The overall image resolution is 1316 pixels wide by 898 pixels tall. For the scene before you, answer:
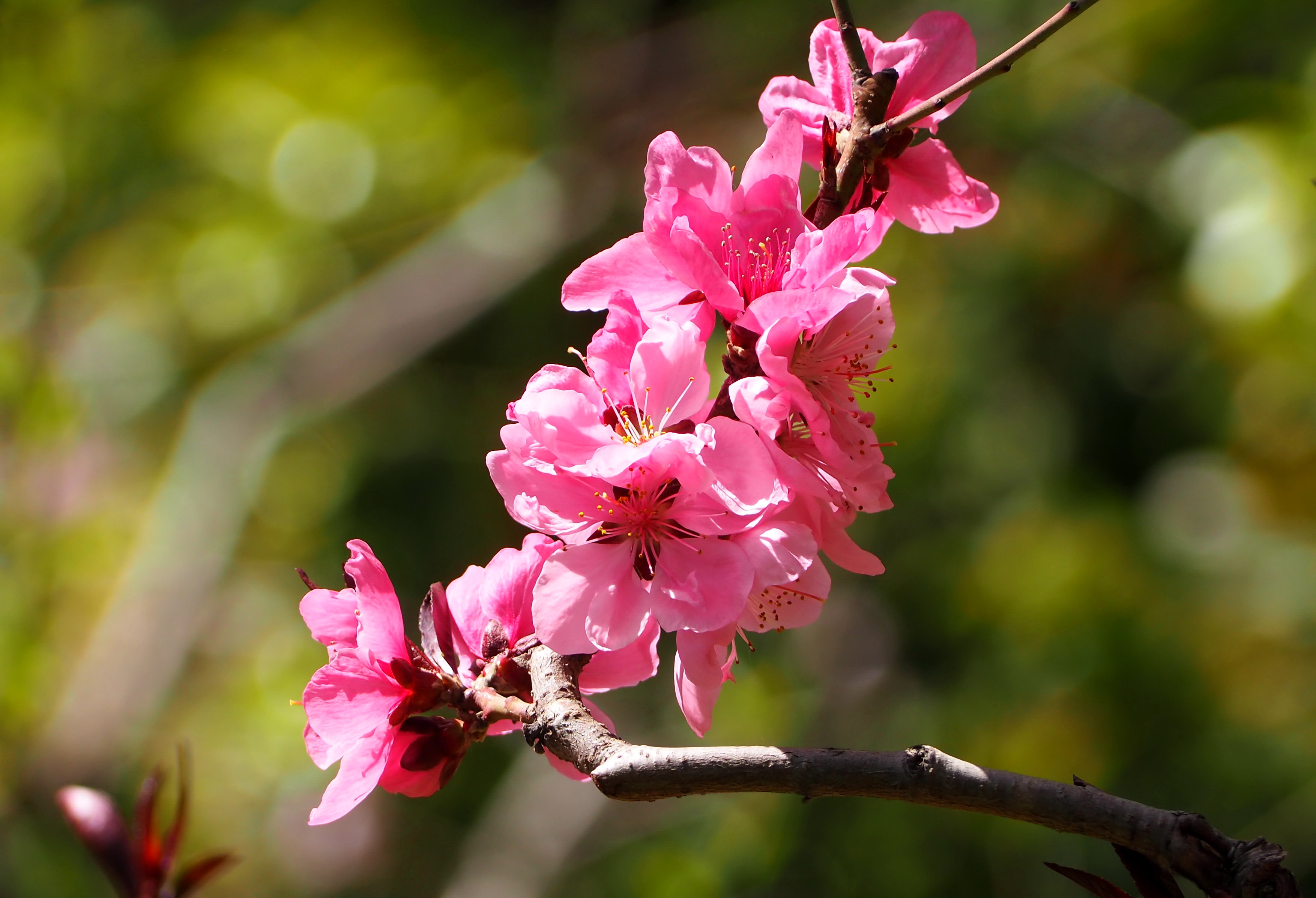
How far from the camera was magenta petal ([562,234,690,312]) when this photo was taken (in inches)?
16.6

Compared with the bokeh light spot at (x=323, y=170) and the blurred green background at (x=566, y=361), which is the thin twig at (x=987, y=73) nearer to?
the blurred green background at (x=566, y=361)

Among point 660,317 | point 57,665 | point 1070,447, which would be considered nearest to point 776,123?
point 660,317

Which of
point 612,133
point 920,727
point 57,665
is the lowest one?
point 57,665

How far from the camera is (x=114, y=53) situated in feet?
7.18

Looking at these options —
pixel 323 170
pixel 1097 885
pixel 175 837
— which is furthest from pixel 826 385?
pixel 323 170

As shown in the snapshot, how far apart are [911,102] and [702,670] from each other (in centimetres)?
29

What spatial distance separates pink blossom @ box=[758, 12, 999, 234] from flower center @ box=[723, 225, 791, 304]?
6cm

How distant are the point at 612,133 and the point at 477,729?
1.91 m

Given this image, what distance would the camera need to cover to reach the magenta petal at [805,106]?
463 mm

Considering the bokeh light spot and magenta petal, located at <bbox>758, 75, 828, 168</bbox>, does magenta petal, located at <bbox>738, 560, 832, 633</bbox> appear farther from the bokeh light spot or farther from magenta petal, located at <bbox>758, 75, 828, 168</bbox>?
the bokeh light spot

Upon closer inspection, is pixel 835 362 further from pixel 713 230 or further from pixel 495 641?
pixel 495 641

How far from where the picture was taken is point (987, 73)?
36cm

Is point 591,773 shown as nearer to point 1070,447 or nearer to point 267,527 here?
point 1070,447

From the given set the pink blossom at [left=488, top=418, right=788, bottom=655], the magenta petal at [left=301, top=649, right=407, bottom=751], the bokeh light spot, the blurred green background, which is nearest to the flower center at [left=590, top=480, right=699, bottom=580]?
the pink blossom at [left=488, top=418, right=788, bottom=655]
